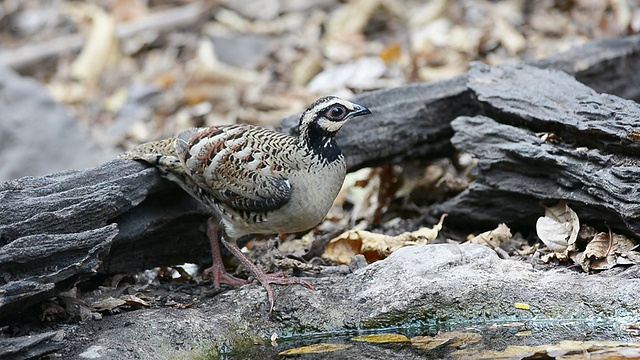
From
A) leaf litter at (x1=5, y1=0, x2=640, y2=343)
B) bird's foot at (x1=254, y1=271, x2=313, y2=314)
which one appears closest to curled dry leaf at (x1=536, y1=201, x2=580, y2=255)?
leaf litter at (x1=5, y1=0, x2=640, y2=343)

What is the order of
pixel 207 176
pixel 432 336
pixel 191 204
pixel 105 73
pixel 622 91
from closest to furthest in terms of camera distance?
1. pixel 432 336
2. pixel 207 176
3. pixel 191 204
4. pixel 622 91
5. pixel 105 73

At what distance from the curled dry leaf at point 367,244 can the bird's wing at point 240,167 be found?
854 mm

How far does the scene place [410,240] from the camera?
637cm

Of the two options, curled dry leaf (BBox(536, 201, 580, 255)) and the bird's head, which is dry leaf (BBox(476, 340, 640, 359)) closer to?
curled dry leaf (BBox(536, 201, 580, 255))

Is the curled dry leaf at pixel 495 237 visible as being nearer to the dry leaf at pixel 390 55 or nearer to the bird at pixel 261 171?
the bird at pixel 261 171

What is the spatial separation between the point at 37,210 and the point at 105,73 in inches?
311

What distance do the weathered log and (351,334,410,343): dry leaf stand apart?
Answer: 1.51 metres

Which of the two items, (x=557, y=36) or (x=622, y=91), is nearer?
(x=622, y=91)

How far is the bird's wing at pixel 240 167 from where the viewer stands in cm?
561

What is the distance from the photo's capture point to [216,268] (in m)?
5.86

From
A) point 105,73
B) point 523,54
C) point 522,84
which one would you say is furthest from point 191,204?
point 105,73

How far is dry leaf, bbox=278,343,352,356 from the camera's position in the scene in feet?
15.8

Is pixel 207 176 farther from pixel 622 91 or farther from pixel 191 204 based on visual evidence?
pixel 622 91

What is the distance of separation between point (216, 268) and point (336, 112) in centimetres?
129
